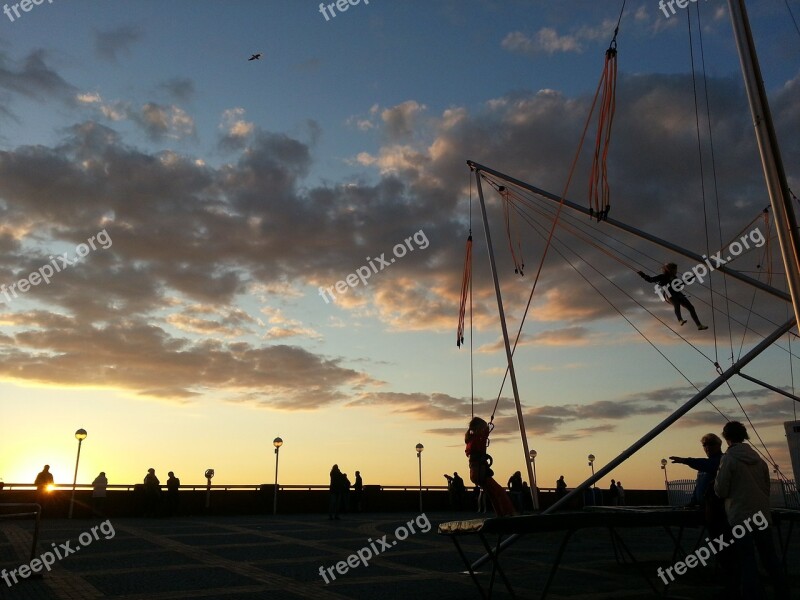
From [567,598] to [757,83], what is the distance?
708cm

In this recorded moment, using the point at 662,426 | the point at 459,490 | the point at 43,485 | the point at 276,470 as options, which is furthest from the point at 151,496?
the point at 662,426

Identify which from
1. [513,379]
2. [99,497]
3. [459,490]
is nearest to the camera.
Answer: [513,379]

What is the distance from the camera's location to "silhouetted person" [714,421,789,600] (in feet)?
24.0

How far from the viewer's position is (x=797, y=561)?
42.8ft

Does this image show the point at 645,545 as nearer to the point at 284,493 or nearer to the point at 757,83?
the point at 757,83

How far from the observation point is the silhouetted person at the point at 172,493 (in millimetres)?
27453

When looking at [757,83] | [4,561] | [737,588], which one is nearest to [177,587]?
[4,561]

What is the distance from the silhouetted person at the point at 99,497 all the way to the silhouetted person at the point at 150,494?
1.60 m

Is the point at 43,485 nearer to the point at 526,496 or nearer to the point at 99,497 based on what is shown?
the point at 99,497

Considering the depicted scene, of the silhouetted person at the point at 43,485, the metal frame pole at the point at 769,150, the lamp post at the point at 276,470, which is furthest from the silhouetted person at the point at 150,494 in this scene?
the metal frame pole at the point at 769,150

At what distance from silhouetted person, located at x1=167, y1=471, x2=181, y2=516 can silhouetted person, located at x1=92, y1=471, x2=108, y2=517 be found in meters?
2.45

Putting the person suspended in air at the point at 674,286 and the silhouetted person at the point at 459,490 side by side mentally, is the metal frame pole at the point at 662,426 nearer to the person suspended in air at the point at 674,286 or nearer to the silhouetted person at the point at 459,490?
the person suspended in air at the point at 674,286

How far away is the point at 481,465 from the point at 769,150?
19.2ft

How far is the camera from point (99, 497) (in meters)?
27.0
